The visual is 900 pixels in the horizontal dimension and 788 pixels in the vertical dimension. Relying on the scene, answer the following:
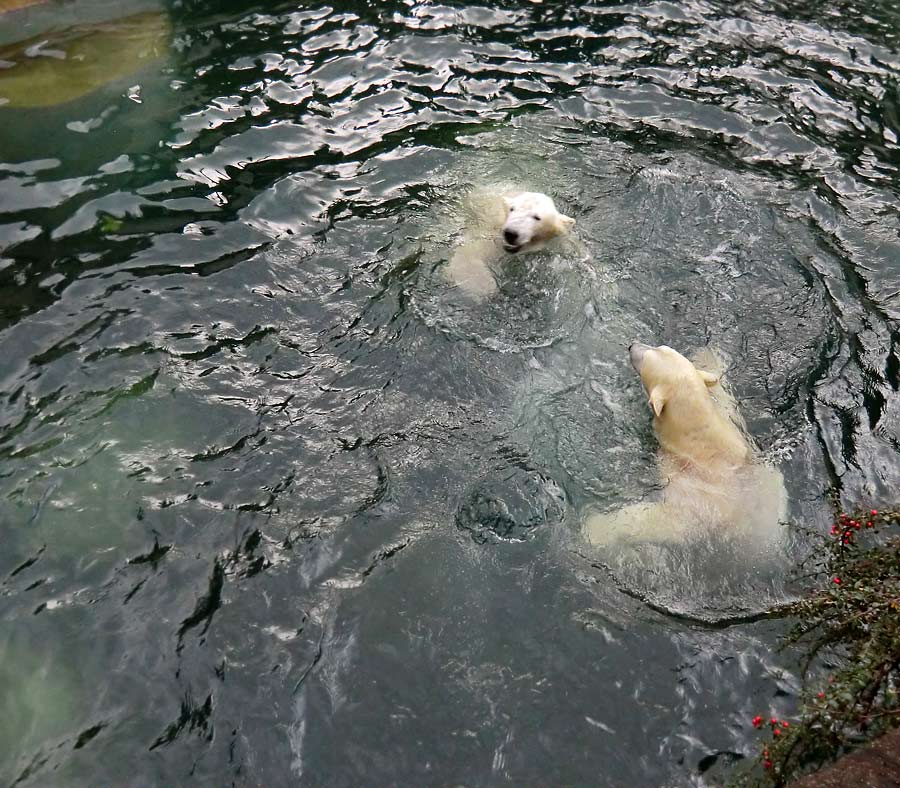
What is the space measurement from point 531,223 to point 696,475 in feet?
9.69

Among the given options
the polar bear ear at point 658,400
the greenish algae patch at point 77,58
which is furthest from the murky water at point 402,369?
the polar bear ear at point 658,400

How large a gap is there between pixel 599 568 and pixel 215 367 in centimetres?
331

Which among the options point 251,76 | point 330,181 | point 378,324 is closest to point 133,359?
point 378,324

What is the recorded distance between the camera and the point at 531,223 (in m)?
7.59

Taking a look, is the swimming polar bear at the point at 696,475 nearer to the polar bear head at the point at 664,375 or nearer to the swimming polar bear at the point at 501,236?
the polar bear head at the point at 664,375

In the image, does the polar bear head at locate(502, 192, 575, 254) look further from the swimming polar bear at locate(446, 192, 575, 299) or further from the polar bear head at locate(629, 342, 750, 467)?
the polar bear head at locate(629, 342, 750, 467)

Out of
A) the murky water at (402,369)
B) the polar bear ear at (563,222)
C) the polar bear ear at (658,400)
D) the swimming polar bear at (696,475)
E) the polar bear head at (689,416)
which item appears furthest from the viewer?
the polar bear ear at (563,222)

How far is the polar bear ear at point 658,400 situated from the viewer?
6031 millimetres

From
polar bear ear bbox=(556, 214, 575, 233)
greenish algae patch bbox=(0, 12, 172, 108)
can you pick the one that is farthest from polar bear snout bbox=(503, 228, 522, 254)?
greenish algae patch bbox=(0, 12, 172, 108)

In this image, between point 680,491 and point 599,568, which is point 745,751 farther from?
point 680,491

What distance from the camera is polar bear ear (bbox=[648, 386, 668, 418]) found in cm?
603

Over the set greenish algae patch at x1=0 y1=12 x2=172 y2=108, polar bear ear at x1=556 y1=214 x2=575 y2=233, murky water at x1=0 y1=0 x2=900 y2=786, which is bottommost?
murky water at x1=0 y1=0 x2=900 y2=786

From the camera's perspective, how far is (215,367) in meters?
6.53

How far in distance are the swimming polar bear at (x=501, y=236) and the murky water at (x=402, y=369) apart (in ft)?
0.61
